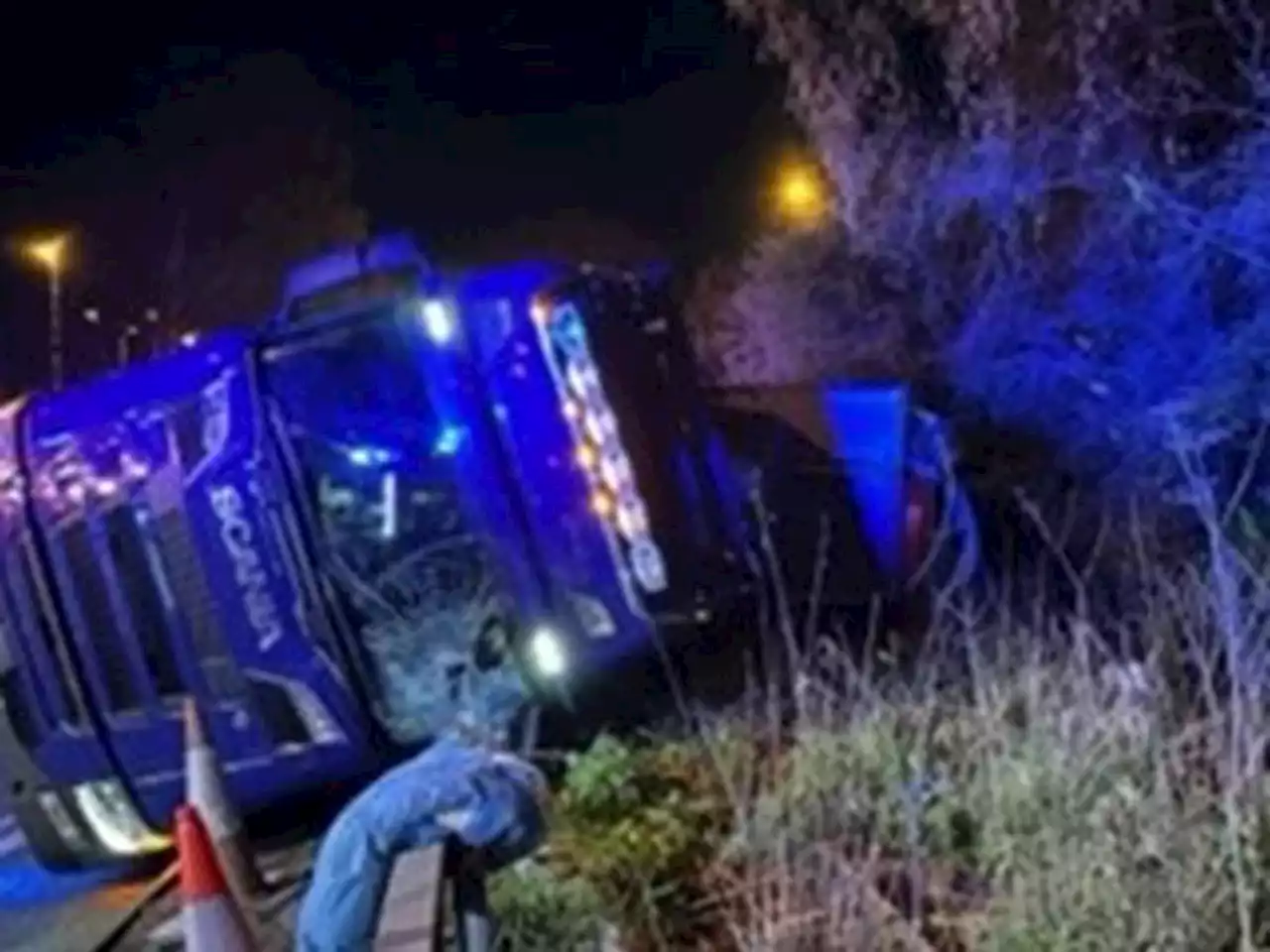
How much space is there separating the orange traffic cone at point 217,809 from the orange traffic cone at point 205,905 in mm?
3542

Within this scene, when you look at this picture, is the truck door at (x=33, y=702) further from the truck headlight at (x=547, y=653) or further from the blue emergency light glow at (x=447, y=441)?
the truck headlight at (x=547, y=653)

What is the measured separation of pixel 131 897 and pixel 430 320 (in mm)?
3489

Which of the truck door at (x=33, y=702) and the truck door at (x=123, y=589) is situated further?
the truck door at (x=33, y=702)

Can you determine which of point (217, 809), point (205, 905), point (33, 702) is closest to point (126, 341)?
point (33, 702)

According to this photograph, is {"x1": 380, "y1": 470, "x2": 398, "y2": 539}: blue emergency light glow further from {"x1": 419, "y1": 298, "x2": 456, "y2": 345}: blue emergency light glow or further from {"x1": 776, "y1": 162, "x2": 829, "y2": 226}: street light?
{"x1": 776, "y1": 162, "x2": 829, "y2": 226}: street light

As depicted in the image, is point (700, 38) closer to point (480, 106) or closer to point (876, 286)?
point (480, 106)

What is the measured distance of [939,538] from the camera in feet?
39.0

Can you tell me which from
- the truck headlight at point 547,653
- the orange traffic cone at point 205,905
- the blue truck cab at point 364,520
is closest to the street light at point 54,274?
the blue truck cab at point 364,520

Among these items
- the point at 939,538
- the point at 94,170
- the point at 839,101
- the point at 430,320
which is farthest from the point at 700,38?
the point at 430,320

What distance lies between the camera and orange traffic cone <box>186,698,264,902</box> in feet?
28.6

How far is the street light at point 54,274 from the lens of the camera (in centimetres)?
3294

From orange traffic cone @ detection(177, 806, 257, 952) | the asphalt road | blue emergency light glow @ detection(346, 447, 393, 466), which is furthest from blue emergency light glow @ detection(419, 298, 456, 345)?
orange traffic cone @ detection(177, 806, 257, 952)

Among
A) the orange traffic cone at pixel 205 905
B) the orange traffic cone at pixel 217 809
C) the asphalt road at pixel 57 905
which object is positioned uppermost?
the orange traffic cone at pixel 205 905

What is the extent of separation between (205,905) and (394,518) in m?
4.52
